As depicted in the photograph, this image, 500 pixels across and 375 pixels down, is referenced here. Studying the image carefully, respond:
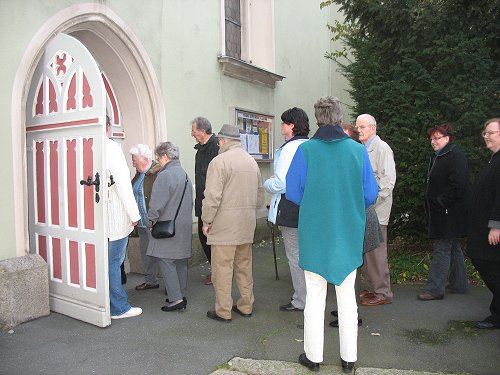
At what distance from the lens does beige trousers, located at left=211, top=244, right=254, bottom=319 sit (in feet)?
14.8

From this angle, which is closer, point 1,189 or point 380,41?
point 1,189

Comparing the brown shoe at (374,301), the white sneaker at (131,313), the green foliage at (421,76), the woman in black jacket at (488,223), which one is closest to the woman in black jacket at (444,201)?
the brown shoe at (374,301)

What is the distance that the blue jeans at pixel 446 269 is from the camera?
5.13 metres

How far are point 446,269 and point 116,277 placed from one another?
329 centimetres

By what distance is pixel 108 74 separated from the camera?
6508mm

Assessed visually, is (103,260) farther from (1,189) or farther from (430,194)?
(430,194)

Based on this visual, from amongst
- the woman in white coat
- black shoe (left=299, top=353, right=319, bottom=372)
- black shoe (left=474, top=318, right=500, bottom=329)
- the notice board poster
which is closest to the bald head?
the woman in white coat

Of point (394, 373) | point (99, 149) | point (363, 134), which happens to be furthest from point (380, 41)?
point (394, 373)

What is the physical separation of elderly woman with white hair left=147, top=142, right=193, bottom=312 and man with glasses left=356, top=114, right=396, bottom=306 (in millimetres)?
1825

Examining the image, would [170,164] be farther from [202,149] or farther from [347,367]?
[347,367]

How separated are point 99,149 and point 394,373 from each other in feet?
9.47

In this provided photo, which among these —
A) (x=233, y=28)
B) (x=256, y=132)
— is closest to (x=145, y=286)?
(x=256, y=132)

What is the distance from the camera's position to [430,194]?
5.16m

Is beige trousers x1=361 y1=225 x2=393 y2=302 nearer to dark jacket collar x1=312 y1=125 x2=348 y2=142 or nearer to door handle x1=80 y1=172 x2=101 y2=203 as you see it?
dark jacket collar x1=312 y1=125 x2=348 y2=142
